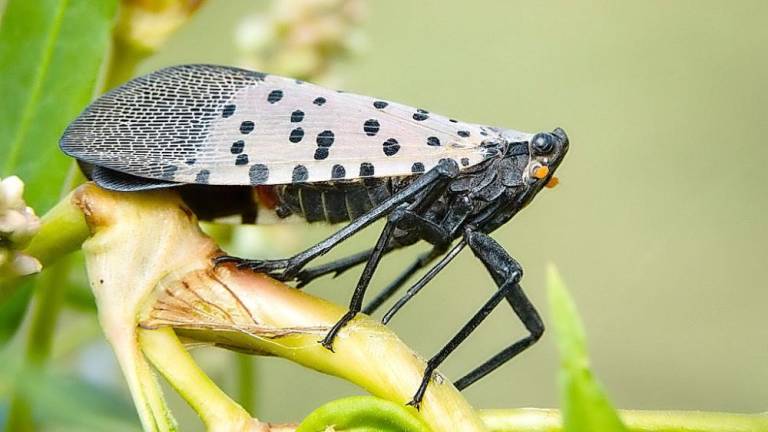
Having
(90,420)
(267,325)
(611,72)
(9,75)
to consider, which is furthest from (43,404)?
(611,72)

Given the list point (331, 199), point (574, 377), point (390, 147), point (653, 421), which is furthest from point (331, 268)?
point (574, 377)

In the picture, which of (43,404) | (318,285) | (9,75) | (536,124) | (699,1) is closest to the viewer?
(9,75)

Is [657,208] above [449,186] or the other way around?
the other way around

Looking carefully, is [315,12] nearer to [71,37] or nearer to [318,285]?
[71,37]

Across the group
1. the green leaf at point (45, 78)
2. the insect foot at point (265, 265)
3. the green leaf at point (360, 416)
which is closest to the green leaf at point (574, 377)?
the green leaf at point (360, 416)

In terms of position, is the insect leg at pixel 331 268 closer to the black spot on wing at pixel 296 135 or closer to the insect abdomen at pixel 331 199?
the insect abdomen at pixel 331 199

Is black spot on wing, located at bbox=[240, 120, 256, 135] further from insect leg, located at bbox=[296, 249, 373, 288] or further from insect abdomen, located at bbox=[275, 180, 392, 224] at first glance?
insect leg, located at bbox=[296, 249, 373, 288]
